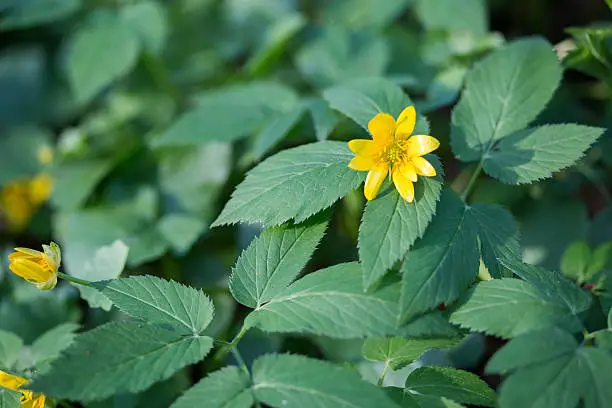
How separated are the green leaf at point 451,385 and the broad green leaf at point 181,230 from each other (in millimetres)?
1017

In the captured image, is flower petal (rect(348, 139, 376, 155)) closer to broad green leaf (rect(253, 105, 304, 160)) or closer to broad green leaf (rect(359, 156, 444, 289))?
broad green leaf (rect(359, 156, 444, 289))

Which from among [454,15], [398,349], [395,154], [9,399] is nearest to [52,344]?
[9,399]

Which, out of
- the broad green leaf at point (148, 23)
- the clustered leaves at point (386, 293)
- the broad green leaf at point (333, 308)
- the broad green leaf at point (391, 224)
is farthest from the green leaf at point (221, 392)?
the broad green leaf at point (148, 23)

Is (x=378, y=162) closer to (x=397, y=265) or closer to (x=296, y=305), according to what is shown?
(x=397, y=265)

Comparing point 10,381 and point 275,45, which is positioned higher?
point 275,45

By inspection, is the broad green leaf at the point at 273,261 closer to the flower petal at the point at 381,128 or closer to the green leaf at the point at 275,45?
the flower petal at the point at 381,128

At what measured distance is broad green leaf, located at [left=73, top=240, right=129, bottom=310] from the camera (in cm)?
141

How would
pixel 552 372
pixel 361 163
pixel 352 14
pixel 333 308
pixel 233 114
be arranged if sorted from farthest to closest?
pixel 352 14 → pixel 233 114 → pixel 361 163 → pixel 333 308 → pixel 552 372

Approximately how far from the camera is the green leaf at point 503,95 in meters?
1.50

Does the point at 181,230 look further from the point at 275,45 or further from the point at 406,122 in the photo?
the point at 406,122

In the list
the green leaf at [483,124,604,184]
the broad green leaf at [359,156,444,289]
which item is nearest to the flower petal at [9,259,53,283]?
the broad green leaf at [359,156,444,289]

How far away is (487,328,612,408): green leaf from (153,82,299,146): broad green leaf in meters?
1.22

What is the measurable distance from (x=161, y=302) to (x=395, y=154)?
1.98 feet

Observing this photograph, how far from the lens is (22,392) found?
4.34 feet
